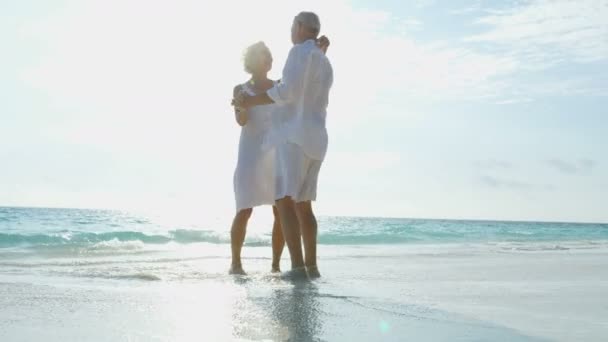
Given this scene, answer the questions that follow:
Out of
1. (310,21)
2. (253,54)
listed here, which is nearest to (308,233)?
(310,21)

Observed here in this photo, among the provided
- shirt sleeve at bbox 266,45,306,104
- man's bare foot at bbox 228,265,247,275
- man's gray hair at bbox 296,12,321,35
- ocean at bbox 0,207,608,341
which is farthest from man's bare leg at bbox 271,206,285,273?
man's gray hair at bbox 296,12,321,35

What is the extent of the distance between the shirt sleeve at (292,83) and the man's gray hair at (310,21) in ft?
0.70

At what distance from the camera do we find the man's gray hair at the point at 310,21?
444cm

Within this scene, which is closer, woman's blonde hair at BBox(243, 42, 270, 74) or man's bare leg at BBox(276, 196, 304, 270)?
man's bare leg at BBox(276, 196, 304, 270)

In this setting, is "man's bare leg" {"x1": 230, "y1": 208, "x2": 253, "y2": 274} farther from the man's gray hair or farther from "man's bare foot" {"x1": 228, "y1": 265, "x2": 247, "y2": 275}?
the man's gray hair

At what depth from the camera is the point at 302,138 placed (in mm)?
4293

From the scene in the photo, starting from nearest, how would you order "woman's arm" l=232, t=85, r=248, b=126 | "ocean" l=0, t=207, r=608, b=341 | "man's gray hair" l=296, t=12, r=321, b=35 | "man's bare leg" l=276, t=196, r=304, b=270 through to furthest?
"ocean" l=0, t=207, r=608, b=341
"man's bare leg" l=276, t=196, r=304, b=270
"man's gray hair" l=296, t=12, r=321, b=35
"woman's arm" l=232, t=85, r=248, b=126

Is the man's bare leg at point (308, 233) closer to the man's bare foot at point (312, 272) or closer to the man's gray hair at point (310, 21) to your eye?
the man's bare foot at point (312, 272)

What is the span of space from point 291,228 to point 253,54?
1481 millimetres

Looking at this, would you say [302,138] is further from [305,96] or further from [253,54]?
[253,54]

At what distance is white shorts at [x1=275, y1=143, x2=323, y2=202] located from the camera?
4.30m

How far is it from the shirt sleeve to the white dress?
744 mm

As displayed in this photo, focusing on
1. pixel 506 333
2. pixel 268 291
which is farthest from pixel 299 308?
pixel 506 333

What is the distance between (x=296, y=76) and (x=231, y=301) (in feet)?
5.91
